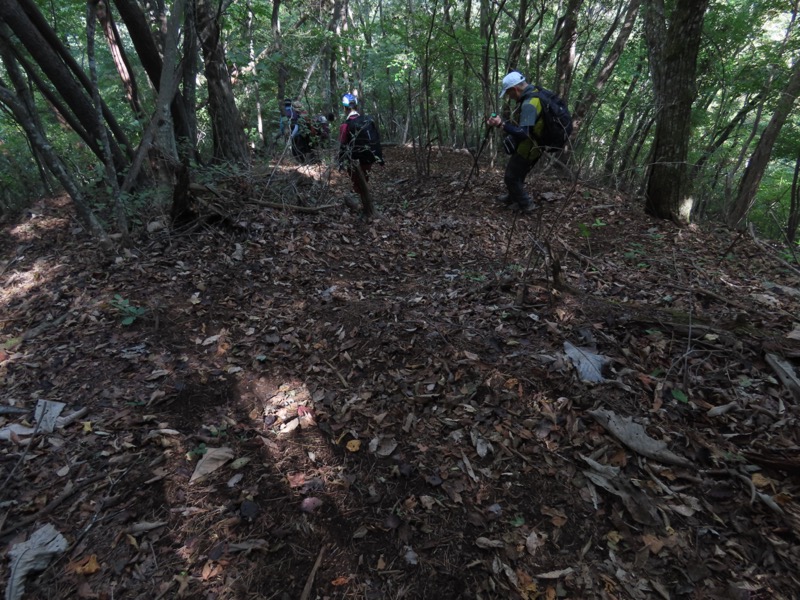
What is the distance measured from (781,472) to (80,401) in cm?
491

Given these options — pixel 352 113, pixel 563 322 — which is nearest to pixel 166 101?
pixel 352 113

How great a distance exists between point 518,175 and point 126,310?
19.1 feet

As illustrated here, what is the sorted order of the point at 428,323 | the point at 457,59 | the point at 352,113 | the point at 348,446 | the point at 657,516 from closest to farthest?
the point at 657,516
the point at 348,446
the point at 428,323
the point at 352,113
the point at 457,59

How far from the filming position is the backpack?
22.7 feet

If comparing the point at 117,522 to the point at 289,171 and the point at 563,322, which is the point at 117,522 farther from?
the point at 289,171

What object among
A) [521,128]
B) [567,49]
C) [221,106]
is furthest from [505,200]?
[221,106]

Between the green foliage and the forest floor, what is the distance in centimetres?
3

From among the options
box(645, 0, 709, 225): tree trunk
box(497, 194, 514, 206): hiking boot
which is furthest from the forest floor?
box(497, 194, 514, 206): hiking boot

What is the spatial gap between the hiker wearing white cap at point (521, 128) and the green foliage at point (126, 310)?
5.12 metres

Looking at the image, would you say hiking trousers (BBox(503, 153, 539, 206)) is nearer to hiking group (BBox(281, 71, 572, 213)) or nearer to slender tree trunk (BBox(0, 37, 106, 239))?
hiking group (BBox(281, 71, 572, 213))

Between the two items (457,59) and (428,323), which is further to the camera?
(457,59)

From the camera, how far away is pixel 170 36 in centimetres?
534

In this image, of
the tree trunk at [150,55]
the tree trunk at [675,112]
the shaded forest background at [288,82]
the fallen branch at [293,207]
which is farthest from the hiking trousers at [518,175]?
the tree trunk at [150,55]

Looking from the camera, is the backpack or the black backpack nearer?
the black backpack
